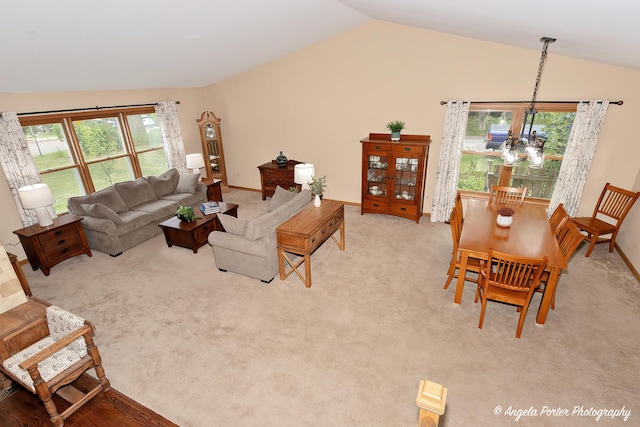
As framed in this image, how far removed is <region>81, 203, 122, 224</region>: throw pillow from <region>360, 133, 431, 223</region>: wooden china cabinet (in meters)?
5.01

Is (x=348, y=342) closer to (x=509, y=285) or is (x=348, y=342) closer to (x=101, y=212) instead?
(x=509, y=285)

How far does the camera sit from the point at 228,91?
877cm

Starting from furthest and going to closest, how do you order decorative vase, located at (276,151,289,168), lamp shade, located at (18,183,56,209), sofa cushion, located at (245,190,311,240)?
1. decorative vase, located at (276,151,289,168)
2. lamp shade, located at (18,183,56,209)
3. sofa cushion, located at (245,190,311,240)

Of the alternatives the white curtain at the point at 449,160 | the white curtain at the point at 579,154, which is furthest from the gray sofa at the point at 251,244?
the white curtain at the point at 579,154

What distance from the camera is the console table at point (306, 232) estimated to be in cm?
475

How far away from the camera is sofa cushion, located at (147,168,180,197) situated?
7.48m

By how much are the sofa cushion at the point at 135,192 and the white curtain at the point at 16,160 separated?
1.34 meters

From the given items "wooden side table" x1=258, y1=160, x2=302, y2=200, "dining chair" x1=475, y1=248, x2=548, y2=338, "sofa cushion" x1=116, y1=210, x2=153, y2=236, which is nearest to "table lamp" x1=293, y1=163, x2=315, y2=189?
"wooden side table" x1=258, y1=160, x2=302, y2=200

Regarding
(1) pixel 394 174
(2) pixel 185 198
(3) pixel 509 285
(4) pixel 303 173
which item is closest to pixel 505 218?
(3) pixel 509 285

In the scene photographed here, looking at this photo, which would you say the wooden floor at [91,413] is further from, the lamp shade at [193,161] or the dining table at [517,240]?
the lamp shade at [193,161]

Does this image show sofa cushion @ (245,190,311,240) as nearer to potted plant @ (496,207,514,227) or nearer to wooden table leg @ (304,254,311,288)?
wooden table leg @ (304,254,311,288)

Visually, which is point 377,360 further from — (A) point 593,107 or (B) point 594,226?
(A) point 593,107

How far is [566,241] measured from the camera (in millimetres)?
4129

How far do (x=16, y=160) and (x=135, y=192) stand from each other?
1.93 meters
